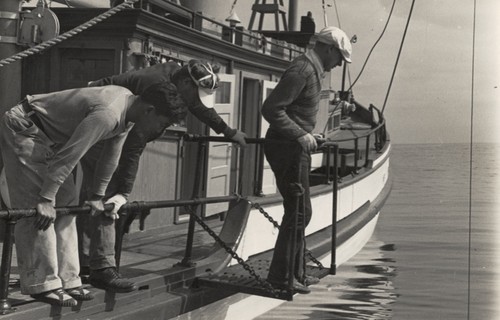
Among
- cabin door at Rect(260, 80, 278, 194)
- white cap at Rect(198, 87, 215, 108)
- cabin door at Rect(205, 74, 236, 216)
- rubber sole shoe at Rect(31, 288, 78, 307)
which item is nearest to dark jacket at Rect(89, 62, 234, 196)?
white cap at Rect(198, 87, 215, 108)

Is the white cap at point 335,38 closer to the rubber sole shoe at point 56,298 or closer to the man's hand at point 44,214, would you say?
the man's hand at point 44,214

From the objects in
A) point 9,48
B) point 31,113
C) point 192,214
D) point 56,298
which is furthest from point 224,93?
point 56,298

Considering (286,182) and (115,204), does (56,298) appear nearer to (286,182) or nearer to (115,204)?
(115,204)

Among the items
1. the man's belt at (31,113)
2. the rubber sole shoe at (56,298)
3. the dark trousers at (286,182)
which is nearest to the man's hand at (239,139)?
the dark trousers at (286,182)

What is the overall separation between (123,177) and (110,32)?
2431 mm

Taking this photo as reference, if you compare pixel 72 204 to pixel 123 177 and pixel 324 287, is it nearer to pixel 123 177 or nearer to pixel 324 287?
pixel 123 177

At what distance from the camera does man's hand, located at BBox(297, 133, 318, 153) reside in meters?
5.00

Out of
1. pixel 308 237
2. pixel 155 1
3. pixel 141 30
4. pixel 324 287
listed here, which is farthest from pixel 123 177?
pixel 324 287

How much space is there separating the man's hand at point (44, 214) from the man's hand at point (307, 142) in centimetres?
179

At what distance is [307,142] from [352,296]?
159 inches

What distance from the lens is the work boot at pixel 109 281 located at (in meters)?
4.35

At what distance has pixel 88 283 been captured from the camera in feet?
14.8

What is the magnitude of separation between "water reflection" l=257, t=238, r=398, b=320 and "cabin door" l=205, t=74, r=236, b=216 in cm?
141

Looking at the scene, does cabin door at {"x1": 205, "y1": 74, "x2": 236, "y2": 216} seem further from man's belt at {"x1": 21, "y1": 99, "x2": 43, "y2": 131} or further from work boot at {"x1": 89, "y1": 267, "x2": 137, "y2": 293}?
man's belt at {"x1": 21, "y1": 99, "x2": 43, "y2": 131}
